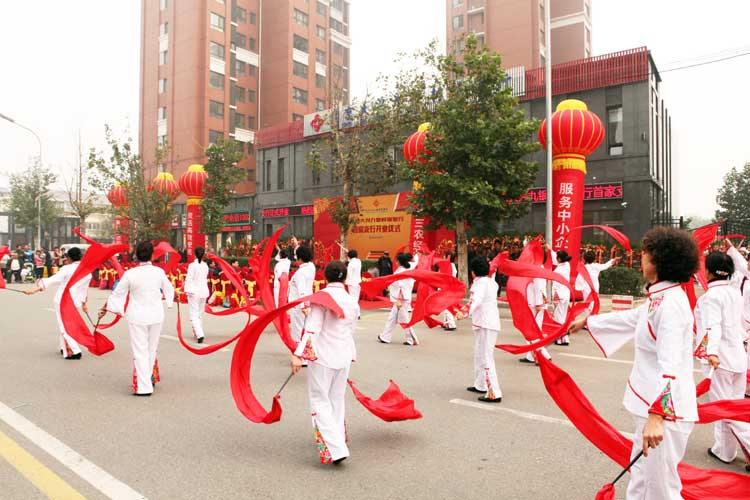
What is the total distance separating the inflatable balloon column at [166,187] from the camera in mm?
29406

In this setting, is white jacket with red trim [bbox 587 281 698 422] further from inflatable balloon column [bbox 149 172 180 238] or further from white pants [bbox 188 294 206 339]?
inflatable balloon column [bbox 149 172 180 238]

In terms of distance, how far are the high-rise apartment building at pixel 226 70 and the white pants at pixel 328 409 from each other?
41479 millimetres

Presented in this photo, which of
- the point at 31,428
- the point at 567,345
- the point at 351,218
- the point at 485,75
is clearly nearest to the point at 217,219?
the point at 351,218

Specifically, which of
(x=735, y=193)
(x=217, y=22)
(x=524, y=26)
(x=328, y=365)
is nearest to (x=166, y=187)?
(x=217, y=22)

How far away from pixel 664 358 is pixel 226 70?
49.1 m

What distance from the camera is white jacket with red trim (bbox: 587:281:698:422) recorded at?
2664 mm

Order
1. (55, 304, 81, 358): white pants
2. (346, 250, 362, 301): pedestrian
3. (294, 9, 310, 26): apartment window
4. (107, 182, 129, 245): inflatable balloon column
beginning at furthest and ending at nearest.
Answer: (294, 9, 310, 26): apartment window → (107, 182, 129, 245): inflatable balloon column → (346, 250, 362, 301): pedestrian → (55, 304, 81, 358): white pants

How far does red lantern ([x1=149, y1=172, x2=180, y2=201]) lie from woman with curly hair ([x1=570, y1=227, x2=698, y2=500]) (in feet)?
96.5

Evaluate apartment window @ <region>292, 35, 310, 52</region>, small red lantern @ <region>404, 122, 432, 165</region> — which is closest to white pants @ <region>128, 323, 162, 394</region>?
small red lantern @ <region>404, 122, 432, 165</region>

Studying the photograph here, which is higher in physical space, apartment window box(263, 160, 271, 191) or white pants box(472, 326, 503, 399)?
apartment window box(263, 160, 271, 191)

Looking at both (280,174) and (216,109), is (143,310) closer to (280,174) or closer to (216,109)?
(280,174)

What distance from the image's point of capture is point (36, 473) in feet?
12.9

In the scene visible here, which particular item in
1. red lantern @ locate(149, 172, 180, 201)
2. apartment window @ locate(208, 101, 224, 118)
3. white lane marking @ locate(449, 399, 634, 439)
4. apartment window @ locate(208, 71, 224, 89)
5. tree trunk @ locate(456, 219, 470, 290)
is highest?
apartment window @ locate(208, 71, 224, 89)

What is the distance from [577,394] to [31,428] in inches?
182
